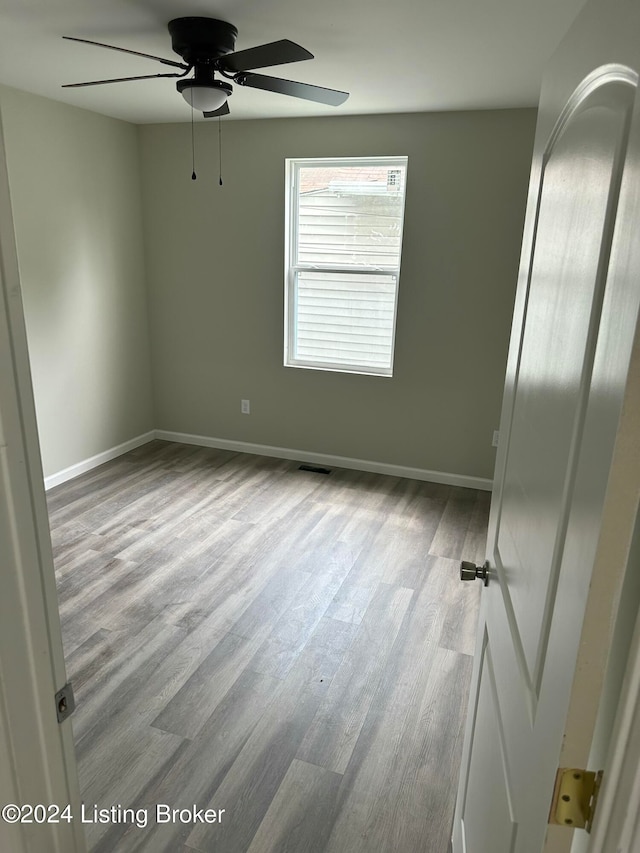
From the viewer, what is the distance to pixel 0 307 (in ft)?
2.22

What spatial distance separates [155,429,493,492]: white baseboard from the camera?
4.21 metres

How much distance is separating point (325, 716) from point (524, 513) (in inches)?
57.8

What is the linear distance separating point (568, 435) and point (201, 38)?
240 centimetres

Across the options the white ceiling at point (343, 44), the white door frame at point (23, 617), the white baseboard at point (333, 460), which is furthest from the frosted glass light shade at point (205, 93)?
the white baseboard at point (333, 460)

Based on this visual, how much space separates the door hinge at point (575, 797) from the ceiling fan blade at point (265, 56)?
220 centimetres

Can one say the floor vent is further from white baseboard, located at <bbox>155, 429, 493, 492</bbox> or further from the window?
the window

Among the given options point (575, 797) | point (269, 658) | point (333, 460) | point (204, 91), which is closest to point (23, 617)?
point (575, 797)

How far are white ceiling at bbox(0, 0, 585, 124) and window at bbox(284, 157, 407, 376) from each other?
1.83 ft

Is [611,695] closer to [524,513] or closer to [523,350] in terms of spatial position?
[524,513]

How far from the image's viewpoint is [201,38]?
2.32 m

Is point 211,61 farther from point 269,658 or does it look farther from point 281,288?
point 269,658

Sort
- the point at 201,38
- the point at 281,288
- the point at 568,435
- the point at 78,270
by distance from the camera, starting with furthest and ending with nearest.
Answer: the point at 281,288
the point at 78,270
the point at 201,38
the point at 568,435

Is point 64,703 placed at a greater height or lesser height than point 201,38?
lesser

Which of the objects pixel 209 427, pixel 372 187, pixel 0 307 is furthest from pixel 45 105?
pixel 0 307
